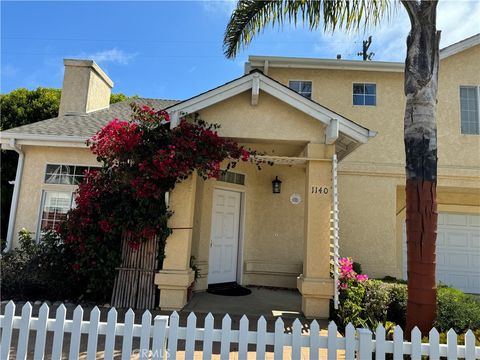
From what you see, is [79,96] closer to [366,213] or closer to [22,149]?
[22,149]

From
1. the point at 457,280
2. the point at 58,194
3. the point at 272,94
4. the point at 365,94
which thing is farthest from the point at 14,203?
the point at 457,280

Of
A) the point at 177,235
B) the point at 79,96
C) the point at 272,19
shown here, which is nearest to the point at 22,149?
Answer: the point at 79,96

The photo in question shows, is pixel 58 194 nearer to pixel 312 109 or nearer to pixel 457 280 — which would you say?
pixel 312 109

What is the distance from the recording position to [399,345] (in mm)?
3145

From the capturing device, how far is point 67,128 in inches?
369

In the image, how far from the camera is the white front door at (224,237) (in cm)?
910

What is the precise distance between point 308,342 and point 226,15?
22.2ft

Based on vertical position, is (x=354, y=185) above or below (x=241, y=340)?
above

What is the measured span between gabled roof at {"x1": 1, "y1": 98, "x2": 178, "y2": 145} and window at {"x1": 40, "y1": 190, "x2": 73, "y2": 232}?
145cm

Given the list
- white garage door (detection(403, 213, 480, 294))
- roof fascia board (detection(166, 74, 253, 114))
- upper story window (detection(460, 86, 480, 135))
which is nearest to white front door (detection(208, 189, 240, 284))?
roof fascia board (detection(166, 74, 253, 114))

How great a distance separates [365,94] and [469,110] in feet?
11.4

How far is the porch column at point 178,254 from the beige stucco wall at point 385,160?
5669 millimetres

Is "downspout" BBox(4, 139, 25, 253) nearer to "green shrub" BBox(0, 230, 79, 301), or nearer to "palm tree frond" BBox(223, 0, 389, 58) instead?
"green shrub" BBox(0, 230, 79, 301)

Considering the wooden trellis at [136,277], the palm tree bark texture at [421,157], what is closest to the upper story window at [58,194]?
the wooden trellis at [136,277]
